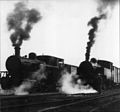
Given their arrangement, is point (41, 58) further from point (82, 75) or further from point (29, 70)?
point (82, 75)

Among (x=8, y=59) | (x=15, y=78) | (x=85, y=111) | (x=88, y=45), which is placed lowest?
(x=85, y=111)

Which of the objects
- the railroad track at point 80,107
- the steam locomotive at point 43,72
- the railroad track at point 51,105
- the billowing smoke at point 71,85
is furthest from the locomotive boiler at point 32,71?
the railroad track at point 80,107

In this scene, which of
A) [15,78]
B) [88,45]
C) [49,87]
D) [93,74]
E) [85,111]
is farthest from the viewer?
[88,45]

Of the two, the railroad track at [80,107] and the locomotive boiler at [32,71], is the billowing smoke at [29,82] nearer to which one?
the locomotive boiler at [32,71]

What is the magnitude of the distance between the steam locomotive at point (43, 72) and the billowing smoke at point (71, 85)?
503 mm

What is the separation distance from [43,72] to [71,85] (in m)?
5.07

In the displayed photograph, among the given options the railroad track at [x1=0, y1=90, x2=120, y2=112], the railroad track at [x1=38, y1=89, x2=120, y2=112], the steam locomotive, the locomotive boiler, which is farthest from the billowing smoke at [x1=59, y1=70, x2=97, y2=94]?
the railroad track at [x1=38, y1=89, x2=120, y2=112]

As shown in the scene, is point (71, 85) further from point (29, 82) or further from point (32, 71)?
point (29, 82)

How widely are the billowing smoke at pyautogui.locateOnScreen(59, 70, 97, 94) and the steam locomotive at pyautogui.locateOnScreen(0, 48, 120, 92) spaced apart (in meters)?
0.50

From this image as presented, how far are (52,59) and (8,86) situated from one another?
17.6 ft

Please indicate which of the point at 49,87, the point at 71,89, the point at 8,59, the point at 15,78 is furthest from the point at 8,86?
the point at 71,89

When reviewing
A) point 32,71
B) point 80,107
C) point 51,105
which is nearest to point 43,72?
point 32,71

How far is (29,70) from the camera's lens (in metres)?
22.3

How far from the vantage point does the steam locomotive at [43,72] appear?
21.7 metres
